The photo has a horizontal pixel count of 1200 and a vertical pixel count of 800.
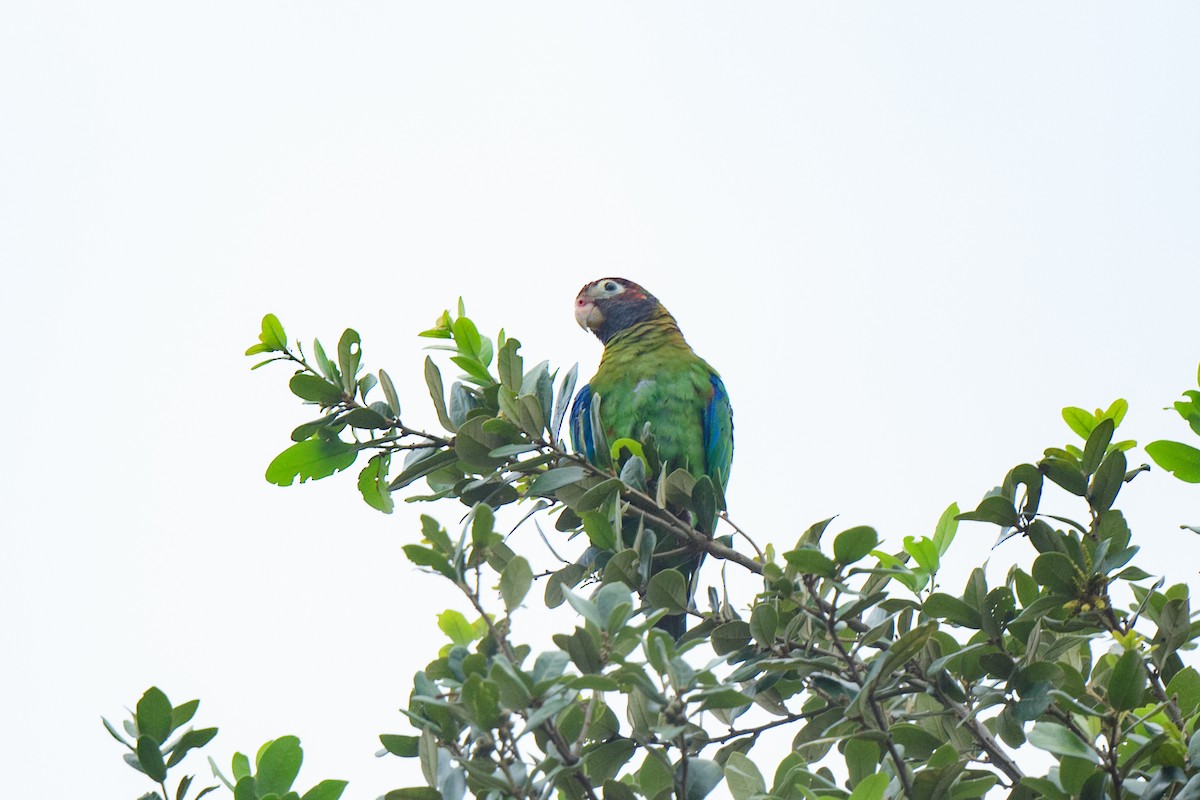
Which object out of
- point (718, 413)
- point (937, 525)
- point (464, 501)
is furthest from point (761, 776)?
point (718, 413)

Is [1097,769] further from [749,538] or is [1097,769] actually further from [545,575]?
[545,575]

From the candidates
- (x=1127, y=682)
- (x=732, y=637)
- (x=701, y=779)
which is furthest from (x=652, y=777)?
(x=1127, y=682)

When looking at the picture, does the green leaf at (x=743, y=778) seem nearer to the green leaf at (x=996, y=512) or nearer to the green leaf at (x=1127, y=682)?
the green leaf at (x=1127, y=682)

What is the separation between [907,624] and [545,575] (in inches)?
33.1

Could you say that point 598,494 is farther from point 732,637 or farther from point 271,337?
point 271,337

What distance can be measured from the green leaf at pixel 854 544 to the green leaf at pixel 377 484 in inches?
48.3

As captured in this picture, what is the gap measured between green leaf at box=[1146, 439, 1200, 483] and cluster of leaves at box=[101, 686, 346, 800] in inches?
68.3

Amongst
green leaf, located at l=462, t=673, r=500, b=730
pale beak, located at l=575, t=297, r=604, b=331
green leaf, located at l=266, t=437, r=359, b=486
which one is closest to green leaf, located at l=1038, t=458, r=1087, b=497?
green leaf, located at l=462, t=673, r=500, b=730

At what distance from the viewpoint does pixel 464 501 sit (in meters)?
2.80

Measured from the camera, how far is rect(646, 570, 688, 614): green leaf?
2.36 meters

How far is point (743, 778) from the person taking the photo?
204 cm

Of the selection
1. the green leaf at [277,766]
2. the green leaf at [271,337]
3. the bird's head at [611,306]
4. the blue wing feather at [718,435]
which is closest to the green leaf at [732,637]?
the green leaf at [277,766]

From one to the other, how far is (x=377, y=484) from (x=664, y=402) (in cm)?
150

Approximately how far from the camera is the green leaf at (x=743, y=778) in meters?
2.03
